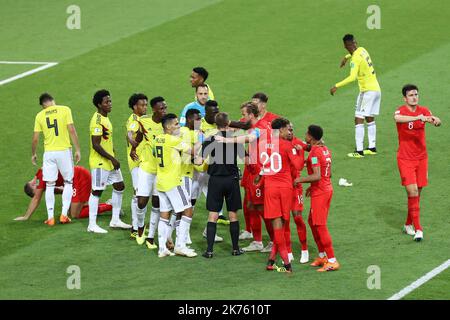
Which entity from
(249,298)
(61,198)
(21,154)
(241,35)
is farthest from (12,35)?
(249,298)

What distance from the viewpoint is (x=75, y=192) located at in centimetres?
1867

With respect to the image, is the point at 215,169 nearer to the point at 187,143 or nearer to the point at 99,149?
the point at 187,143

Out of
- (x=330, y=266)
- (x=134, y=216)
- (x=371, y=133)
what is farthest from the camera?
(x=371, y=133)

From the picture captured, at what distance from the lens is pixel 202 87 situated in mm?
18031

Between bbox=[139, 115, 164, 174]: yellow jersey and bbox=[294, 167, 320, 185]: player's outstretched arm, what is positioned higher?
bbox=[139, 115, 164, 174]: yellow jersey

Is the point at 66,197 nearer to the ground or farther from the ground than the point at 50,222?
farther from the ground

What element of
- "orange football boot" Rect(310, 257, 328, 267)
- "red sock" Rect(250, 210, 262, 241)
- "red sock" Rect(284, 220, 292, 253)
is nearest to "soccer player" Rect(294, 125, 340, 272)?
"orange football boot" Rect(310, 257, 328, 267)

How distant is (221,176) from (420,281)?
11.4ft

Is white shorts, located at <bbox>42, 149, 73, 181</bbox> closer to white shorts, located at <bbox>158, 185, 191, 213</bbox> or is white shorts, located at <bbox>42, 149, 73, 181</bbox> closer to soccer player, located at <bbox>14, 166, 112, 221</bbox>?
soccer player, located at <bbox>14, 166, 112, 221</bbox>

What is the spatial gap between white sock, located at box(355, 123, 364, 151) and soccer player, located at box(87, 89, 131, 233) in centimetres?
587

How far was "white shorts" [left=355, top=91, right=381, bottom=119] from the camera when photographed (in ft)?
71.5

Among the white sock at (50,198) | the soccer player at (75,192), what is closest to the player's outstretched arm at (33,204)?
the soccer player at (75,192)

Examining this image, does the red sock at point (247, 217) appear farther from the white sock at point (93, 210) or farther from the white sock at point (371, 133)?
the white sock at point (371, 133)

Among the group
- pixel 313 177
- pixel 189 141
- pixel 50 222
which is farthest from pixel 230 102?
pixel 313 177
